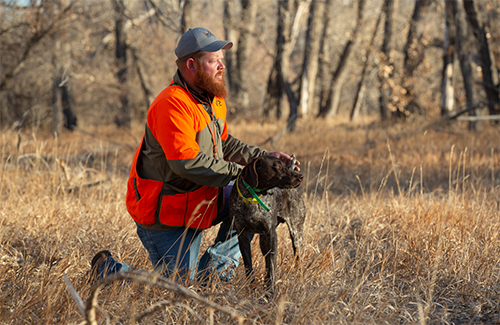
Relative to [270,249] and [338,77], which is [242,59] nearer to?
[338,77]

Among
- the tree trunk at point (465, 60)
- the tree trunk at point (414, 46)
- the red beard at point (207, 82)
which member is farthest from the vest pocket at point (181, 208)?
the tree trunk at point (414, 46)

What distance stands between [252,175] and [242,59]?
→ 48.3 feet

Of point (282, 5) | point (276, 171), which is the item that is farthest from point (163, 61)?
point (276, 171)

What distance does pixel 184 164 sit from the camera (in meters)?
2.48

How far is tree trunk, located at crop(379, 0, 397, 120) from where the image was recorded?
41.9ft

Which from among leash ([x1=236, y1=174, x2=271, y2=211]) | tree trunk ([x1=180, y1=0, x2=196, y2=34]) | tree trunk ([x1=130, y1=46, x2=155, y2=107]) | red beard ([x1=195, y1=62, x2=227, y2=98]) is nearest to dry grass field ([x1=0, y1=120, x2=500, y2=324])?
leash ([x1=236, y1=174, x2=271, y2=211])

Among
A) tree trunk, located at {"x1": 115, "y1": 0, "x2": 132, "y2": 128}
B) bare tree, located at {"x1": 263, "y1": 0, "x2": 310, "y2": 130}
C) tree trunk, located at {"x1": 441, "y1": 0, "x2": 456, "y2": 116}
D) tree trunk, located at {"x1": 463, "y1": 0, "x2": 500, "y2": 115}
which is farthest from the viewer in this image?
tree trunk, located at {"x1": 115, "y1": 0, "x2": 132, "y2": 128}

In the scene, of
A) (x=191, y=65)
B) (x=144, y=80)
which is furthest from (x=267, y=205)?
(x=144, y=80)

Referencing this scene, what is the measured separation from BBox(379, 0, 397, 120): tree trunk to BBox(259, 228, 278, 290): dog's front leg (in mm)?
11005

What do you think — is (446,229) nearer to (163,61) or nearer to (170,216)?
(170,216)

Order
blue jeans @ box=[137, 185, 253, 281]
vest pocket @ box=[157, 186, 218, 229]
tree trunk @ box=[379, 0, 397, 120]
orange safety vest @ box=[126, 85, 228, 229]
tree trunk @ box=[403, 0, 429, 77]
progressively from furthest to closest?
tree trunk @ box=[403, 0, 429, 77] < tree trunk @ box=[379, 0, 397, 120] < blue jeans @ box=[137, 185, 253, 281] < vest pocket @ box=[157, 186, 218, 229] < orange safety vest @ box=[126, 85, 228, 229]

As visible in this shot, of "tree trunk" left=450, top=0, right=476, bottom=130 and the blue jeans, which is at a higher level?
"tree trunk" left=450, top=0, right=476, bottom=130

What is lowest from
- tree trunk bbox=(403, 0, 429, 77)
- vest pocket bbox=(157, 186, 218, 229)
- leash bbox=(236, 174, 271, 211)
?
vest pocket bbox=(157, 186, 218, 229)

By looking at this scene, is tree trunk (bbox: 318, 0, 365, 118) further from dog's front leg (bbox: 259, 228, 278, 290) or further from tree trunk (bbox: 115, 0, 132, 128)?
dog's front leg (bbox: 259, 228, 278, 290)
